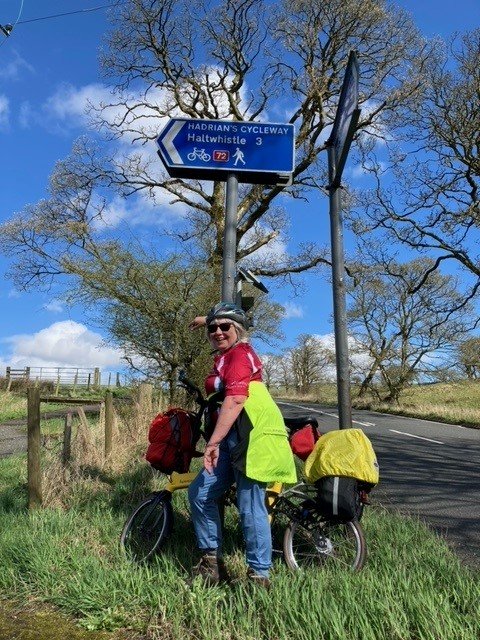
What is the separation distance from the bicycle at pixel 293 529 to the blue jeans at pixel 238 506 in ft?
1.25

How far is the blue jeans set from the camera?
10.6 ft

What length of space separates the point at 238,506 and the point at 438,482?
503 centimetres

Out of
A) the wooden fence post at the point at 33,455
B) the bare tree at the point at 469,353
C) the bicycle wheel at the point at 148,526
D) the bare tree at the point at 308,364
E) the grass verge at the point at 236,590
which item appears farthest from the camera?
the bare tree at the point at 308,364

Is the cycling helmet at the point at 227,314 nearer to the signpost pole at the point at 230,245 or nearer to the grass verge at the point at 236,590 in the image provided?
the signpost pole at the point at 230,245

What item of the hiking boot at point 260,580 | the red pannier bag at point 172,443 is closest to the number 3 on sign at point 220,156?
the red pannier bag at point 172,443

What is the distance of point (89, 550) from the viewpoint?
12.4 ft

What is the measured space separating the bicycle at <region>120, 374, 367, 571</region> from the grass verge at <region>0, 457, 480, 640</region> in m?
0.11

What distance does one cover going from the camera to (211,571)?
330cm

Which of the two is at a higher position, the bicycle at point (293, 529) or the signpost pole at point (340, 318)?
the signpost pole at point (340, 318)

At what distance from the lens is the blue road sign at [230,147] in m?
4.65

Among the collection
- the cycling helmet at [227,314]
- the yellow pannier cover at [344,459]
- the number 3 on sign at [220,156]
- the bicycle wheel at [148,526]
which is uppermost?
the number 3 on sign at [220,156]

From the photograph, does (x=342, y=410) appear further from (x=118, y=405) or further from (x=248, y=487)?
(x=118, y=405)

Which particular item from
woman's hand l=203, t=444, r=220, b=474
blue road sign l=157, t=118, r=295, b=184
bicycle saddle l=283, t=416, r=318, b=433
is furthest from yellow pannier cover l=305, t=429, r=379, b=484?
blue road sign l=157, t=118, r=295, b=184

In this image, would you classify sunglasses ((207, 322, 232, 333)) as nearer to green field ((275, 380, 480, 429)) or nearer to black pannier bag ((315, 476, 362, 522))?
black pannier bag ((315, 476, 362, 522))
